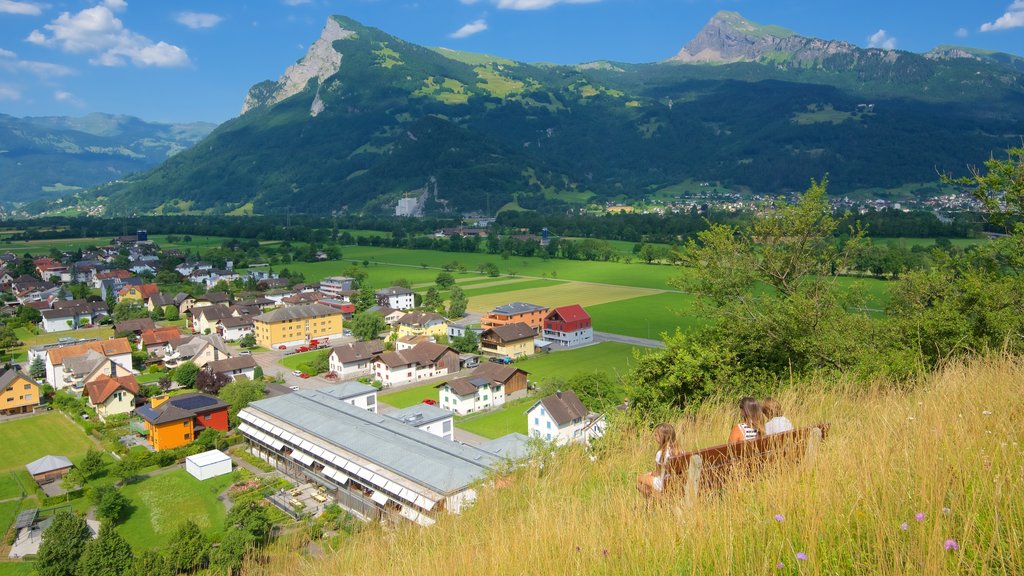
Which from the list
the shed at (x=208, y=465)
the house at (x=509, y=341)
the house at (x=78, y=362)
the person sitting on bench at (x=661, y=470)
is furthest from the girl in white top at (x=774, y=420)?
the house at (x=78, y=362)

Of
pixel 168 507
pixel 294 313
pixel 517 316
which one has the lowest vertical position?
pixel 168 507

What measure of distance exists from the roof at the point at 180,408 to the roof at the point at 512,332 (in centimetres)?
1692

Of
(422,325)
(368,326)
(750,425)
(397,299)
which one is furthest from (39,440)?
(397,299)

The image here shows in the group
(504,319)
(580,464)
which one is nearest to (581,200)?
(504,319)

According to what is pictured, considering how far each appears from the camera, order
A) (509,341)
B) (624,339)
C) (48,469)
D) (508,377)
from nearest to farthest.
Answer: (48,469) < (508,377) < (509,341) < (624,339)

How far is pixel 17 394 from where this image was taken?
28812mm

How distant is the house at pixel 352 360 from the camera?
34.5 m

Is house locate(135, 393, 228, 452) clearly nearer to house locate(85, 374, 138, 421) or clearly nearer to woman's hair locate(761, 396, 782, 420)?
house locate(85, 374, 138, 421)

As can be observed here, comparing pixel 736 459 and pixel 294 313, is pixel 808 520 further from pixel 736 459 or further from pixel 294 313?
pixel 294 313

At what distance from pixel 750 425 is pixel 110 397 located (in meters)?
30.6

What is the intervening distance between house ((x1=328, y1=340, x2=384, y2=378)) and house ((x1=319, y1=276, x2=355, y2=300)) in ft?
73.4

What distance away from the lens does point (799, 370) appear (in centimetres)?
1048

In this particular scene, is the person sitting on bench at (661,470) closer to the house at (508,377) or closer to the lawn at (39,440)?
the house at (508,377)

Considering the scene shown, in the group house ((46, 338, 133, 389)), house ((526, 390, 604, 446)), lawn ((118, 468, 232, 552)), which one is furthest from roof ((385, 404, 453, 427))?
house ((46, 338, 133, 389))
